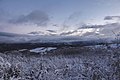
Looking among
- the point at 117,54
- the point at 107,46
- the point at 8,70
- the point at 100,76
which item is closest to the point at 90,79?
the point at 100,76

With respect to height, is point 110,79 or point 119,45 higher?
point 119,45

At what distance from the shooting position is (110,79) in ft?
30.5

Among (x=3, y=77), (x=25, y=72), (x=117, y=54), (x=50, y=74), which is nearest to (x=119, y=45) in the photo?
(x=117, y=54)

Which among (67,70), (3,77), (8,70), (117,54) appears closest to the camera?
(3,77)

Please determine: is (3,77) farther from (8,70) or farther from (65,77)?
(65,77)

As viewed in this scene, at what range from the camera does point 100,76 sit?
30.1ft

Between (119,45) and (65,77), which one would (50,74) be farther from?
(119,45)

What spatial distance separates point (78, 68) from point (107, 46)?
60.3 inches

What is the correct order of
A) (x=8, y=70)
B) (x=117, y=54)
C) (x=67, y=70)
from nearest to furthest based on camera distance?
(x=8, y=70)
(x=117, y=54)
(x=67, y=70)

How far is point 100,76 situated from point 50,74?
179cm

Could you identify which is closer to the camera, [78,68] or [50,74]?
[50,74]

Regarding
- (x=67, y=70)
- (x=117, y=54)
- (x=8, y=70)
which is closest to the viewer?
(x=8, y=70)

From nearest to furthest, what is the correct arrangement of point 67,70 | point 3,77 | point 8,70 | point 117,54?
point 3,77 < point 8,70 < point 117,54 < point 67,70

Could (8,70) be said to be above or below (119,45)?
below
